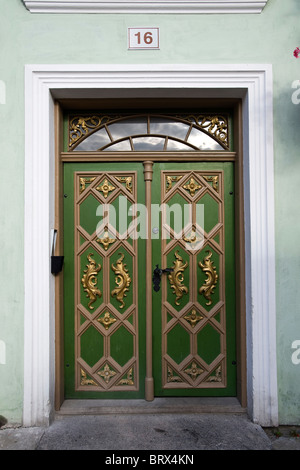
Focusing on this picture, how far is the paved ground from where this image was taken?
2.47 meters

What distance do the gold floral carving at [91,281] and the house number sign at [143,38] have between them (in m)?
1.89

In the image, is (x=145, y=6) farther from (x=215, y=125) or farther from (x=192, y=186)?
(x=192, y=186)

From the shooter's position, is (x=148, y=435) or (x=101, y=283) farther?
(x=101, y=283)

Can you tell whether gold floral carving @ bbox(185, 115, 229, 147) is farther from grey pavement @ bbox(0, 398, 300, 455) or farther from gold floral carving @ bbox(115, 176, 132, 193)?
grey pavement @ bbox(0, 398, 300, 455)

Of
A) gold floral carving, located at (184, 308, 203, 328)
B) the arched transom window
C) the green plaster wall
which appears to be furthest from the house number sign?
gold floral carving, located at (184, 308, 203, 328)

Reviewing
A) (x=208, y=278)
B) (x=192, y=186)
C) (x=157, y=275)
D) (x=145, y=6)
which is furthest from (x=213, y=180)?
(x=145, y=6)

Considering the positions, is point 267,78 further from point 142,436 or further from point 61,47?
point 142,436

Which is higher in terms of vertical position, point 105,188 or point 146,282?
point 105,188

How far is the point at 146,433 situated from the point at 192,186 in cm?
212

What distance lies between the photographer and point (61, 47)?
2.78 metres

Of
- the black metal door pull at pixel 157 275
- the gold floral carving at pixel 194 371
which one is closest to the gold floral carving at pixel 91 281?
the black metal door pull at pixel 157 275

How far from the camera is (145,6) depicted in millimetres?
2768

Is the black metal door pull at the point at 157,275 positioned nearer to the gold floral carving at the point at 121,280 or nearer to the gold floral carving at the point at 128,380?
the gold floral carving at the point at 121,280

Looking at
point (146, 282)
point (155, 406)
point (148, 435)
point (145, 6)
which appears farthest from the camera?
point (146, 282)
